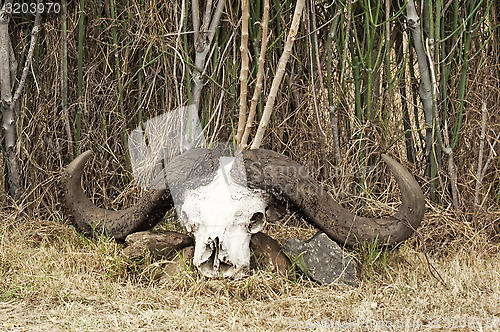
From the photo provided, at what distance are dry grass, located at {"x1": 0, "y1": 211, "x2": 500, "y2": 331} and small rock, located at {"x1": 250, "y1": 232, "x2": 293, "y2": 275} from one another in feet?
0.25

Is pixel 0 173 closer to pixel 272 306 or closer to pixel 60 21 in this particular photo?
pixel 60 21

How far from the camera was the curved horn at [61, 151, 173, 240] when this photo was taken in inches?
125

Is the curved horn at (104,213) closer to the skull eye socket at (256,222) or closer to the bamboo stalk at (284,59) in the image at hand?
the skull eye socket at (256,222)

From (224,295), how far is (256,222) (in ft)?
→ 1.26

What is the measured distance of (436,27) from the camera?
3.52 metres

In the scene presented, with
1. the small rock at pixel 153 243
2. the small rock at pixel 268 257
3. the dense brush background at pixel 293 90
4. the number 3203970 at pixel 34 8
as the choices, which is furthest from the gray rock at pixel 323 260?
the number 3203970 at pixel 34 8

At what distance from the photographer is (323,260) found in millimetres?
3045

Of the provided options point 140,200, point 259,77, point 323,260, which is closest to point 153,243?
point 140,200

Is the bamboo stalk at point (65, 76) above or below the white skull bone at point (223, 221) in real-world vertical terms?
above

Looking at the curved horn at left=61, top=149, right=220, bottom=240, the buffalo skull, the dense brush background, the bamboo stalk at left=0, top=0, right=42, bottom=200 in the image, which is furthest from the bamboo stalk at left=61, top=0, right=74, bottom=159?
the buffalo skull

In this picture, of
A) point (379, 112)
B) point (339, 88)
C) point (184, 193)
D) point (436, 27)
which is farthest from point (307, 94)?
point (184, 193)

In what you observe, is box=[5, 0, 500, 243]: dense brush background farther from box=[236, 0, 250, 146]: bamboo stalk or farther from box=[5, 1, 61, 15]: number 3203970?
box=[236, 0, 250, 146]: bamboo stalk

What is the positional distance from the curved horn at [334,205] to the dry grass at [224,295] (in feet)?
0.41

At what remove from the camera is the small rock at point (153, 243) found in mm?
3141
